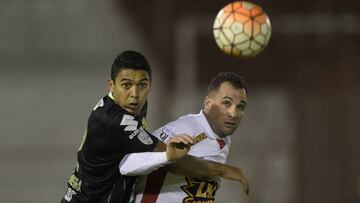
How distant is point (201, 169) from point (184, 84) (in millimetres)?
5411

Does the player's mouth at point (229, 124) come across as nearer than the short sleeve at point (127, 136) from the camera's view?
No

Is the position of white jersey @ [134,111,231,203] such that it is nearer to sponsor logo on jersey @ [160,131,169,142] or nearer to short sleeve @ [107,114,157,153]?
sponsor logo on jersey @ [160,131,169,142]

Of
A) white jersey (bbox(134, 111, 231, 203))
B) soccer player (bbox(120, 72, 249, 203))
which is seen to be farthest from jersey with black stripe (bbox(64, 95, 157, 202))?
white jersey (bbox(134, 111, 231, 203))

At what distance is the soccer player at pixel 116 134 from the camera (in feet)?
15.1

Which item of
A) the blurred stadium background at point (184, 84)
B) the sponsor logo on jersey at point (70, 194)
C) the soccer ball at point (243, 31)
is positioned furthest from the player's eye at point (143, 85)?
the blurred stadium background at point (184, 84)

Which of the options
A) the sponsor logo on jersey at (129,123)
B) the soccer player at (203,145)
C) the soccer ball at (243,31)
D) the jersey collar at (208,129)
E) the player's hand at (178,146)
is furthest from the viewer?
the soccer ball at (243,31)

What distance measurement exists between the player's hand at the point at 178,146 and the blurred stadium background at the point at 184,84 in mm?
5560

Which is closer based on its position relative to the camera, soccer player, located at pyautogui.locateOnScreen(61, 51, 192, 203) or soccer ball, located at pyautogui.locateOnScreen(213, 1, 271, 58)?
soccer player, located at pyautogui.locateOnScreen(61, 51, 192, 203)

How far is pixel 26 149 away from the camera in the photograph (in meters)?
10.0

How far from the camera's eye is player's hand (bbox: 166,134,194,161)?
13.4ft

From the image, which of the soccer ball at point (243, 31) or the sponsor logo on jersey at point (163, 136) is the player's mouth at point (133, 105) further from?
the soccer ball at point (243, 31)

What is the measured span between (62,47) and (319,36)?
333cm

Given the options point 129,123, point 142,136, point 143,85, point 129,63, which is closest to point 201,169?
point 142,136

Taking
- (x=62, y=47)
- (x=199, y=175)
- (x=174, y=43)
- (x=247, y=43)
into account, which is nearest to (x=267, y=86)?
(x=174, y=43)
